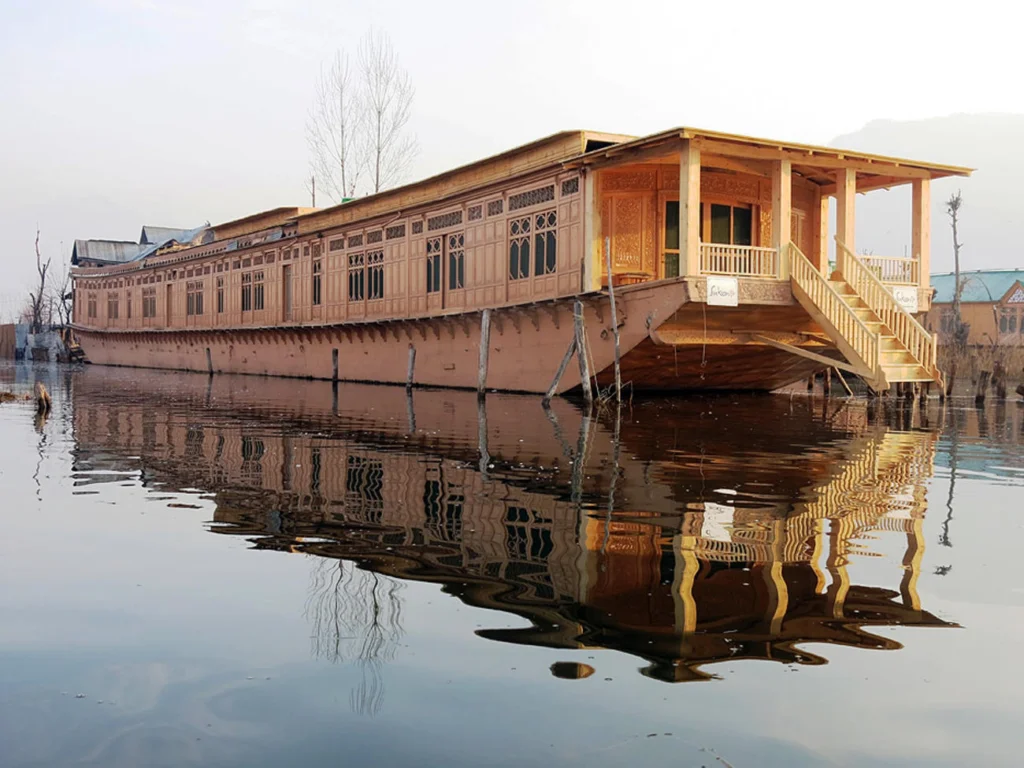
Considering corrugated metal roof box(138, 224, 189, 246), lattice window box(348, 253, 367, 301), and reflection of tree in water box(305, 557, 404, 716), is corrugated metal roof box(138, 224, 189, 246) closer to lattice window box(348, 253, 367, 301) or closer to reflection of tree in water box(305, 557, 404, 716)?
lattice window box(348, 253, 367, 301)

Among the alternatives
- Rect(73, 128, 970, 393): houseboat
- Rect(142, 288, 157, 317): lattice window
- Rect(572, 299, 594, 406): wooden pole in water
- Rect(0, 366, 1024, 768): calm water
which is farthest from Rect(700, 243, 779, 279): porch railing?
Rect(142, 288, 157, 317): lattice window

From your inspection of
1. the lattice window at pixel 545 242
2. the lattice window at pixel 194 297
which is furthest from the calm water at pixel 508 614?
the lattice window at pixel 194 297

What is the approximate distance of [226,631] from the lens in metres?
A: 4.75

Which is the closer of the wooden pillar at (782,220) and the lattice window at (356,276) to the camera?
the wooden pillar at (782,220)

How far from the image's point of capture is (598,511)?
795 centimetres

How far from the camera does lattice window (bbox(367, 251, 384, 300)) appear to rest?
1198 inches

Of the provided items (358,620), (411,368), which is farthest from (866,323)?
(358,620)

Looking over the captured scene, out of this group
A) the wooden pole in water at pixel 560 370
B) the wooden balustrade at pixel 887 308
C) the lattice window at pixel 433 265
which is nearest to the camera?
the wooden balustrade at pixel 887 308

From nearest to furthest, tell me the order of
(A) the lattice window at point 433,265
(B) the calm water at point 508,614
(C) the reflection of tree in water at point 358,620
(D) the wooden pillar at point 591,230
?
(B) the calm water at point 508,614, (C) the reflection of tree in water at point 358,620, (D) the wooden pillar at point 591,230, (A) the lattice window at point 433,265

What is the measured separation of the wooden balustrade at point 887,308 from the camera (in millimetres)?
19812

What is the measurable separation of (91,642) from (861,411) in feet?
62.4

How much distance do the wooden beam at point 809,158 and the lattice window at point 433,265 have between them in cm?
984

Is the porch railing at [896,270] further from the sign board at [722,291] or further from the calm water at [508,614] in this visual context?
the calm water at [508,614]

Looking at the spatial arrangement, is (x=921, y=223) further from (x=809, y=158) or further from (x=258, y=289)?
(x=258, y=289)
